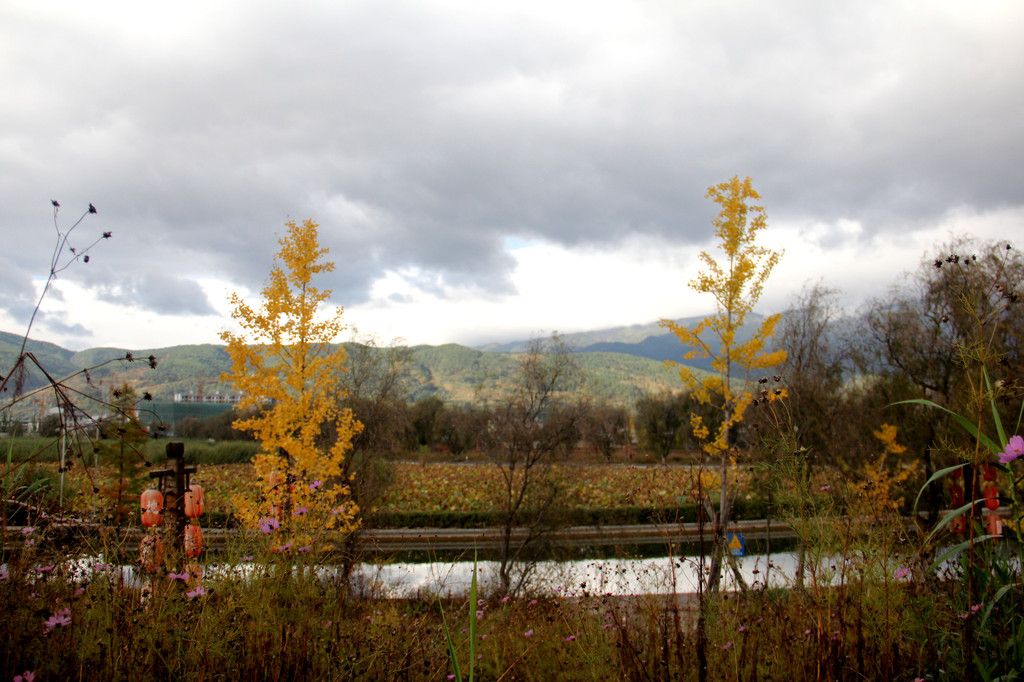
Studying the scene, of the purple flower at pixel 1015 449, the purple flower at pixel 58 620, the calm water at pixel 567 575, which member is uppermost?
the purple flower at pixel 1015 449

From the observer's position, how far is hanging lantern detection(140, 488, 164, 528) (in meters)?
3.53

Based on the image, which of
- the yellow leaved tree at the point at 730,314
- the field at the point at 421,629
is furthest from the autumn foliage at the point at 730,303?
the field at the point at 421,629

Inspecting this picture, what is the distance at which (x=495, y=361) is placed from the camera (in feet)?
644

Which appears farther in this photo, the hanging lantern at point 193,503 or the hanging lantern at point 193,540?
the hanging lantern at point 193,503

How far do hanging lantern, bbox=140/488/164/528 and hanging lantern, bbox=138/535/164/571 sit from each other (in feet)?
0.44

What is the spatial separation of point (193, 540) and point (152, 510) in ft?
3.39

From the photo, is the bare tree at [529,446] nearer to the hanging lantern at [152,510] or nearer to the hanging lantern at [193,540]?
the hanging lantern at [152,510]

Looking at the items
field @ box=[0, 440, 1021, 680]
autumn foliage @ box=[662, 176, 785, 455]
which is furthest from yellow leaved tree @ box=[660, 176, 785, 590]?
field @ box=[0, 440, 1021, 680]

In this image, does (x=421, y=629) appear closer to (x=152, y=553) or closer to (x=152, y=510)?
(x=152, y=553)

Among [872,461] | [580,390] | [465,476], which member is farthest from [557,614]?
[465,476]

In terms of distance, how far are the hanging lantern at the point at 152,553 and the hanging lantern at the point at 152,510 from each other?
13 cm

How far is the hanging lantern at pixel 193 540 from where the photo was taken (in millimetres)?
3914

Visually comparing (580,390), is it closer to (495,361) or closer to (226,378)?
(226,378)

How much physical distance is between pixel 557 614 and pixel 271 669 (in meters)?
3.29
